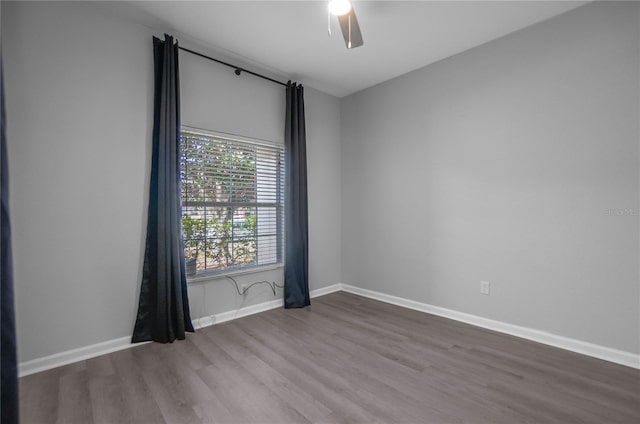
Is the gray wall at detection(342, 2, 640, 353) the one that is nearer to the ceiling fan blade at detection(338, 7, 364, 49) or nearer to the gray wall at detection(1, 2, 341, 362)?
the ceiling fan blade at detection(338, 7, 364, 49)

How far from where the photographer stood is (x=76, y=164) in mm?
2367

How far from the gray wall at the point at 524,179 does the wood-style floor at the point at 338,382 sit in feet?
1.57

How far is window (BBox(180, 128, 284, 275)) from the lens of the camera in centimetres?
298

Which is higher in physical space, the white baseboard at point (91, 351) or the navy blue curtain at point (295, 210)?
the navy blue curtain at point (295, 210)

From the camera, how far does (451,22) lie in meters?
2.63

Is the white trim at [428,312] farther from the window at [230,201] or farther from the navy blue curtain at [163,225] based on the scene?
the window at [230,201]

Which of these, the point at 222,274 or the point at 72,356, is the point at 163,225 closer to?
the point at 222,274

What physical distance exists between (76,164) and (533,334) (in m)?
3.94

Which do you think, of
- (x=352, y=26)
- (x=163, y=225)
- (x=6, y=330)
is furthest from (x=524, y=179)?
(x=6, y=330)

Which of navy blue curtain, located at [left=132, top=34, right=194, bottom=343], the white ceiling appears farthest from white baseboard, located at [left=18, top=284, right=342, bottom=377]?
the white ceiling

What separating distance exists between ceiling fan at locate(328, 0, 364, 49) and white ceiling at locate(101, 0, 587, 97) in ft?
1.62

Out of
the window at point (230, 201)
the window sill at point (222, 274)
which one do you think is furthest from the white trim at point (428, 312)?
the window at point (230, 201)

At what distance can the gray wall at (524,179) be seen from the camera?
2.30 m

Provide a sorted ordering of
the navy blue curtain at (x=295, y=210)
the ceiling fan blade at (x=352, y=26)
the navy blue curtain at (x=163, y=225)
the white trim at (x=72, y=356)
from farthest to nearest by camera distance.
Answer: the navy blue curtain at (x=295, y=210) < the navy blue curtain at (x=163, y=225) < the white trim at (x=72, y=356) < the ceiling fan blade at (x=352, y=26)
